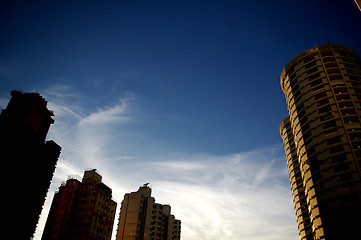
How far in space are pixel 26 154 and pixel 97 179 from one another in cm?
2924

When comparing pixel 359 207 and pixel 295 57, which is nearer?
pixel 359 207

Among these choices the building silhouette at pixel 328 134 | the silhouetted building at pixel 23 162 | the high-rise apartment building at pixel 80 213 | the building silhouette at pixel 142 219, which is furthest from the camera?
the building silhouette at pixel 142 219

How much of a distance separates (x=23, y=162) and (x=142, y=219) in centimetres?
5670

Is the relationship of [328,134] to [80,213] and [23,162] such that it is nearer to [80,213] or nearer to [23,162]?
[80,213]

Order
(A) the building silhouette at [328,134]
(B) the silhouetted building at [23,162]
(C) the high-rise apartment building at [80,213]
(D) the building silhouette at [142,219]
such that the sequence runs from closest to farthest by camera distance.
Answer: (A) the building silhouette at [328,134] → (B) the silhouetted building at [23,162] → (C) the high-rise apartment building at [80,213] → (D) the building silhouette at [142,219]

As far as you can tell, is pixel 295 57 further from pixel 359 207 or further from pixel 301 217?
pixel 301 217

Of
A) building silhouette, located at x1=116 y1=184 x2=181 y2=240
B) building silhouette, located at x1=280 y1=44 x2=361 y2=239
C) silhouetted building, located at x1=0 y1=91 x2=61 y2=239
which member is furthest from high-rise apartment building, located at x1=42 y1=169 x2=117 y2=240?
building silhouette, located at x1=280 y1=44 x2=361 y2=239

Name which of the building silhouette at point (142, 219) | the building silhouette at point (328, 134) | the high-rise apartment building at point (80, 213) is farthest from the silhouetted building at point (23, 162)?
the building silhouette at point (328, 134)

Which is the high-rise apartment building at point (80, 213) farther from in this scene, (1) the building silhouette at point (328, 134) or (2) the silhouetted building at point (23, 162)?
(1) the building silhouette at point (328, 134)

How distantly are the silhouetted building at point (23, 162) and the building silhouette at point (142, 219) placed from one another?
40.7 metres

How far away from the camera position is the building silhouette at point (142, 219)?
329 feet

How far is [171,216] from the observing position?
124812 millimetres

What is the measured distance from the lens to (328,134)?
5897 cm

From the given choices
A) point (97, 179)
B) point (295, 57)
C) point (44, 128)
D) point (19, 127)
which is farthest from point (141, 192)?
point (295, 57)
